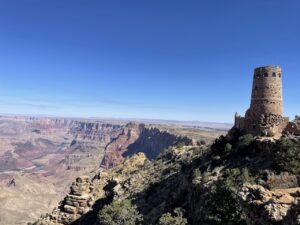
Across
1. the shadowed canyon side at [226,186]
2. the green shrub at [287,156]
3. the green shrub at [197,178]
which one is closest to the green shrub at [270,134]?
the shadowed canyon side at [226,186]

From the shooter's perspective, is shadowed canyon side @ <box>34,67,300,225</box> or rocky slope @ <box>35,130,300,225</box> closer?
rocky slope @ <box>35,130,300,225</box>

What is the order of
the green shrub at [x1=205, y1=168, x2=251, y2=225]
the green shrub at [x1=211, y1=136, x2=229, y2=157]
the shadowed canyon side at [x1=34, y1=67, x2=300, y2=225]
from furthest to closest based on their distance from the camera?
1. the green shrub at [x1=211, y1=136, x2=229, y2=157]
2. the green shrub at [x1=205, y1=168, x2=251, y2=225]
3. the shadowed canyon side at [x1=34, y1=67, x2=300, y2=225]

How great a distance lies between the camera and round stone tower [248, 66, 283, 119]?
4409cm

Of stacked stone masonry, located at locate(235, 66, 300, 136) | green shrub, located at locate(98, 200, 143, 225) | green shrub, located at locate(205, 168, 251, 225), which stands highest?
stacked stone masonry, located at locate(235, 66, 300, 136)

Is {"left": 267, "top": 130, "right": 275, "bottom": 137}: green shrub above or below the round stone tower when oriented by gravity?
below

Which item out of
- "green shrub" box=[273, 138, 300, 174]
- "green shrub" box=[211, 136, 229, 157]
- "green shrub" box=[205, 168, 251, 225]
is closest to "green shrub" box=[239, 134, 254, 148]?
"green shrub" box=[211, 136, 229, 157]

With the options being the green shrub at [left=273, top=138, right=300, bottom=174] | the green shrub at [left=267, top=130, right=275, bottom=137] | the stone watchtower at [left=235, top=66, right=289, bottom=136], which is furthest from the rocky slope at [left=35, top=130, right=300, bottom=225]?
the stone watchtower at [left=235, top=66, right=289, bottom=136]

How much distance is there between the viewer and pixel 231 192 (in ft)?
93.0

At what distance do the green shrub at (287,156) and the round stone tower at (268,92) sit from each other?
31.1 feet

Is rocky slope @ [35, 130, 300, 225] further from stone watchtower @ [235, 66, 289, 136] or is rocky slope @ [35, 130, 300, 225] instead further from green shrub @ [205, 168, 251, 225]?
stone watchtower @ [235, 66, 289, 136]

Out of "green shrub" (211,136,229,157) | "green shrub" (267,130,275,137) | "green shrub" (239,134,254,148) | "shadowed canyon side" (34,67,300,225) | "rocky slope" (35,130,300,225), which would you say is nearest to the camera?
"rocky slope" (35,130,300,225)

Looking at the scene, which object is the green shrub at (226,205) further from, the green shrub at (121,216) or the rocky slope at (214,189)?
the green shrub at (121,216)

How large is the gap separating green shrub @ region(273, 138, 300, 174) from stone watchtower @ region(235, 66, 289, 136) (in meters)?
8.41

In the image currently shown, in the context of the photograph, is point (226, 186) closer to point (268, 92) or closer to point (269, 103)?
point (269, 103)
